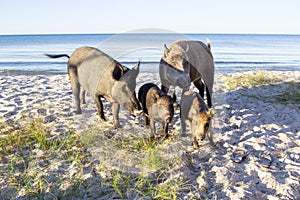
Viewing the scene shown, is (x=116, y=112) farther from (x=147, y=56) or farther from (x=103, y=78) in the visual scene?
(x=147, y=56)

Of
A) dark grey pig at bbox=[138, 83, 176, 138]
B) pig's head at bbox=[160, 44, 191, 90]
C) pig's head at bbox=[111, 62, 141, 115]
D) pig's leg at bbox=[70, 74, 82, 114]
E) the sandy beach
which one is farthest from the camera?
pig's leg at bbox=[70, 74, 82, 114]

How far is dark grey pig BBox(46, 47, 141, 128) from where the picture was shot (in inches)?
185

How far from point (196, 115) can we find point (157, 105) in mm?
560

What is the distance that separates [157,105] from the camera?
4.45 metres

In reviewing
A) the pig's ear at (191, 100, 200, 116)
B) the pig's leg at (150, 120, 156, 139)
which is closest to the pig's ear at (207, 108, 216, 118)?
the pig's ear at (191, 100, 200, 116)

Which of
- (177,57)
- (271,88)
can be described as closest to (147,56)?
(271,88)

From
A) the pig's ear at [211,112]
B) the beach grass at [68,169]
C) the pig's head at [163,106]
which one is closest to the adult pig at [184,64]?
the pig's head at [163,106]

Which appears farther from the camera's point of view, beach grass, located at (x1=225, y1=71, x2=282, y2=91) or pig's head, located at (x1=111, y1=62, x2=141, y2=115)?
beach grass, located at (x1=225, y1=71, x2=282, y2=91)

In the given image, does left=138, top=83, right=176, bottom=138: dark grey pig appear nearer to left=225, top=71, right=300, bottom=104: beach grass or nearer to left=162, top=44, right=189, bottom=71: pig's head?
left=162, top=44, right=189, bottom=71: pig's head

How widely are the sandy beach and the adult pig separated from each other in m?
0.77

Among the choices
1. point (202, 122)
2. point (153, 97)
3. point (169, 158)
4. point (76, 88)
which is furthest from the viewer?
point (76, 88)

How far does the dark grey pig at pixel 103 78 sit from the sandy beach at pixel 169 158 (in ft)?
1.60

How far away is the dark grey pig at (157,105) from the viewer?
14.3 ft

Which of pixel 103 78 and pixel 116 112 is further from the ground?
pixel 103 78
